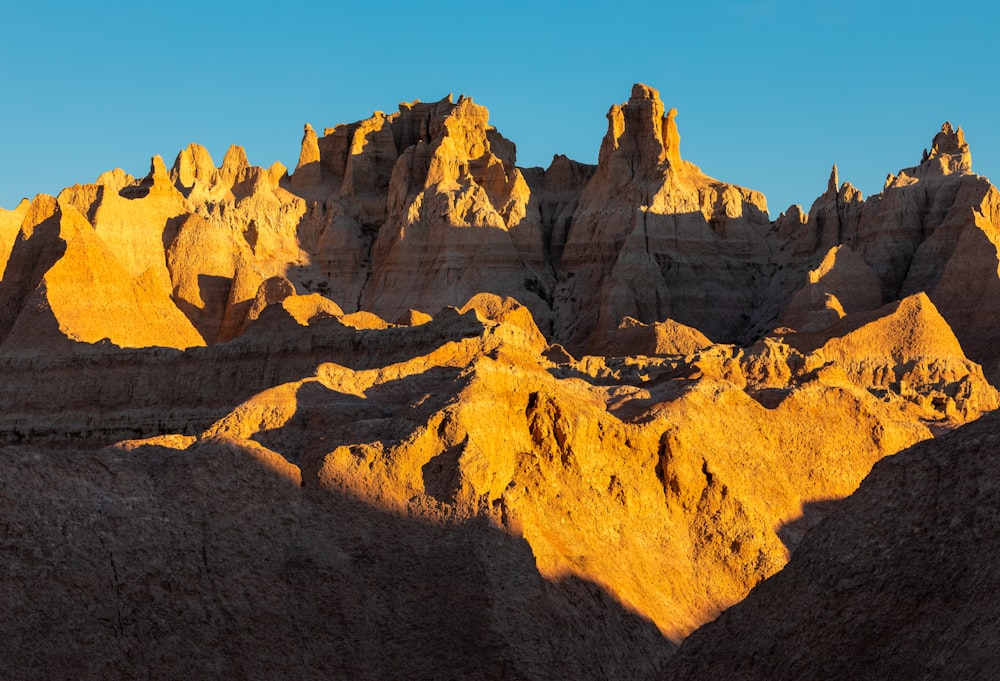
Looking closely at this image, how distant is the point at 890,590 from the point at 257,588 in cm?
669

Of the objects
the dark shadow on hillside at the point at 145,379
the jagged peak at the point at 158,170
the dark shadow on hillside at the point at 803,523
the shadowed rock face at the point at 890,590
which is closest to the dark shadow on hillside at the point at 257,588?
the shadowed rock face at the point at 890,590

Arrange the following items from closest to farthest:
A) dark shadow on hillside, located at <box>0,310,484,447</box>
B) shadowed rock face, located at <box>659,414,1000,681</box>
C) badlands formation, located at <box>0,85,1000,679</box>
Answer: shadowed rock face, located at <box>659,414,1000,681</box> < badlands formation, located at <box>0,85,1000,679</box> < dark shadow on hillside, located at <box>0,310,484,447</box>

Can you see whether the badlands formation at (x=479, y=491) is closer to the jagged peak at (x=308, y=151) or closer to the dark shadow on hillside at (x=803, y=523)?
the dark shadow on hillside at (x=803, y=523)

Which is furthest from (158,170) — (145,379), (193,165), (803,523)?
(803,523)

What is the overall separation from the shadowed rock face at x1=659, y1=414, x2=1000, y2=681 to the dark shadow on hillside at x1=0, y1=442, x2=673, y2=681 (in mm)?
4057

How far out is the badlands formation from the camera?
11.1 m

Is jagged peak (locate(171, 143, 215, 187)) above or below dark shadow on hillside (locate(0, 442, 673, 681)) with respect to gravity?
above

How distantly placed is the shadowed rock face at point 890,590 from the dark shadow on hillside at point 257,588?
4.06 metres

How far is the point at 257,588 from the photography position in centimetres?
1512

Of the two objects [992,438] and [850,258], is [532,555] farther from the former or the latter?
[850,258]

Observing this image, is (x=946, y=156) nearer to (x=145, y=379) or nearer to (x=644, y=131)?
(x=644, y=131)

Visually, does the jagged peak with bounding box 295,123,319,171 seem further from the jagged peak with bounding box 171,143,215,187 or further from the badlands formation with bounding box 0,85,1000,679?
the badlands formation with bounding box 0,85,1000,679

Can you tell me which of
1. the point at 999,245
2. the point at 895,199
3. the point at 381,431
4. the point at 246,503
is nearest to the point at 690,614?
the point at 381,431

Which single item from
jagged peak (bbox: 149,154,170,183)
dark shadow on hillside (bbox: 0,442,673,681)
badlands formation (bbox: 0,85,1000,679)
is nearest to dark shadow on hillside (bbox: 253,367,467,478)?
badlands formation (bbox: 0,85,1000,679)
